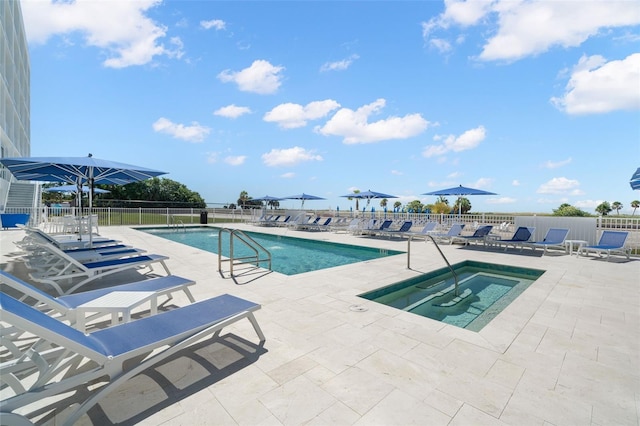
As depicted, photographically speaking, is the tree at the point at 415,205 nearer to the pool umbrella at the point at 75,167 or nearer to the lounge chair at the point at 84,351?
the pool umbrella at the point at 75,167

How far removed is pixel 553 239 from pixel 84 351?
1153 centimetres

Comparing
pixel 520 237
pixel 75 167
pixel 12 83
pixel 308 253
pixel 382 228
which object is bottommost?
pixel 308 253

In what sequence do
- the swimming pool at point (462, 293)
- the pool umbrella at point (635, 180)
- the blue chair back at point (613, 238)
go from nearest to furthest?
the swimming pool at point (462, 293)
the pool umbrella at point (635, 180)
the blue chair back at point (613, 238)

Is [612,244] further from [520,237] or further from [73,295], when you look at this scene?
[73,295]

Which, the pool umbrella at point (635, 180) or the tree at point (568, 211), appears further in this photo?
the tree at point (568, 211)

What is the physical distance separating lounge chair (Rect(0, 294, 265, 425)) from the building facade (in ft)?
58.4

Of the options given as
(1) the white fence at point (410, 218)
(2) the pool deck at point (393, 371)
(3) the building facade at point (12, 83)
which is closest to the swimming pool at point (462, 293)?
(2) the pool deck at point (393, 371)

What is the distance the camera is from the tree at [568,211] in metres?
37.8

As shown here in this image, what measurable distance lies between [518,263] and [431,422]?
6.93m

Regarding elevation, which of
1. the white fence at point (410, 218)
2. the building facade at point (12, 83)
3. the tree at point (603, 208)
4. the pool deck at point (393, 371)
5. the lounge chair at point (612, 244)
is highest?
the building facade at point (12, 83)

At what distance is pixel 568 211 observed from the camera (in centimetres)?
3925

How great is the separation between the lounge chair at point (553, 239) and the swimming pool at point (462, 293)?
9.19 feet

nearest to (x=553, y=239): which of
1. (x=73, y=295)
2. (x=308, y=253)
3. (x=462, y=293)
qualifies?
(x=462, y=293)

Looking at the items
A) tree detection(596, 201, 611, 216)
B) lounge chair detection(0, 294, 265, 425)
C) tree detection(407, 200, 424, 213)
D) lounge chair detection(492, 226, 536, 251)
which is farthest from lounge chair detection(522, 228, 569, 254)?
tree detection(596, 201, 611, 216)
